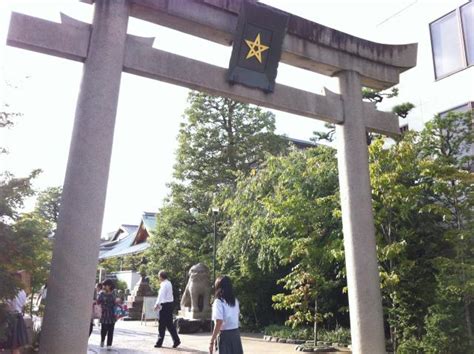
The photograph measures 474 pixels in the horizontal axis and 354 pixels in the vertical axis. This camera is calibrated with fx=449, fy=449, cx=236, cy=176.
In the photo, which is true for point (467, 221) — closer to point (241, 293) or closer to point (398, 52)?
point (398, 52)

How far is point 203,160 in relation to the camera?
20750 mm

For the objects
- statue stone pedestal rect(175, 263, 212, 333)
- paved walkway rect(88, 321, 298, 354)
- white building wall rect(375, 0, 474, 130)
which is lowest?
paved walkway rect(88, 321, 298, 354)

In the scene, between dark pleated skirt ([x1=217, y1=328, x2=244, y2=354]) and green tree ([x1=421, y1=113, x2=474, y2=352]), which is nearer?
dark pleated skirt ([x1=217, y1=328, x2=244, y2=354])

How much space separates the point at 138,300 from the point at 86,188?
1750cm

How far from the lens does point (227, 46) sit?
7.54 m

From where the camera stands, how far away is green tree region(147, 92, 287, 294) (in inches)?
793

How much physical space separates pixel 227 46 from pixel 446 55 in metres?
9.89

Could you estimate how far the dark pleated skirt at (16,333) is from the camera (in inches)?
230

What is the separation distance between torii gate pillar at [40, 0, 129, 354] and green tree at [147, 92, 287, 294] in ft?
45.6

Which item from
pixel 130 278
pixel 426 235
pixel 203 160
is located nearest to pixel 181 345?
pixel 426 235

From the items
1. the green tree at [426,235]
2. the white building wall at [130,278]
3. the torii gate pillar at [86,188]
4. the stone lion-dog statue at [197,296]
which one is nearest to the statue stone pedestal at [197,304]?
the stone lion-dog statue at [197,296]

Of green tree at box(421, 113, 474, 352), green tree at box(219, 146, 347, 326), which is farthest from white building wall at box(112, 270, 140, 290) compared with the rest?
green tree at box(421, 113, 474, 352)

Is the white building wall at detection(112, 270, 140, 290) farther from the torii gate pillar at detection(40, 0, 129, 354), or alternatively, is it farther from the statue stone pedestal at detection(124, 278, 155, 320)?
the torii gate pillar at detection(40, 0, 129, 354)

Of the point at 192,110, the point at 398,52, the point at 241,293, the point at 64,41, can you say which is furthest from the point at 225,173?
the point at 64,41
